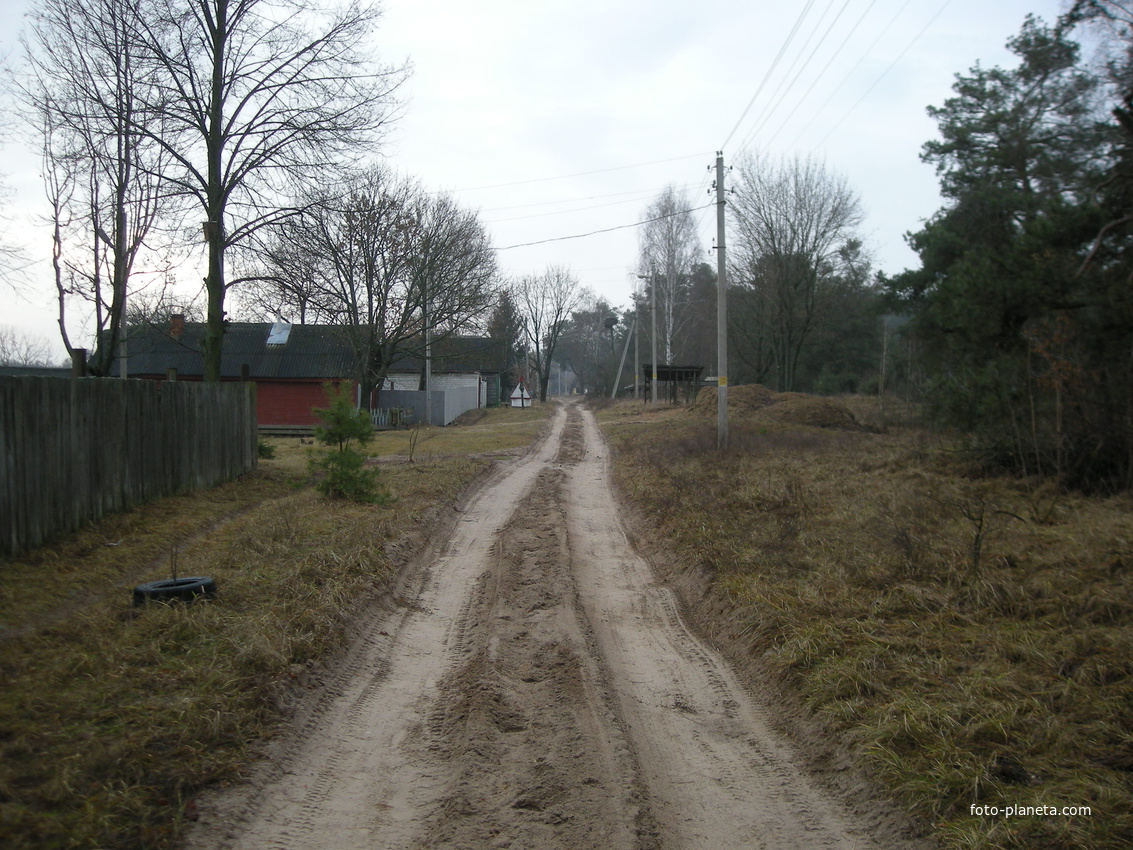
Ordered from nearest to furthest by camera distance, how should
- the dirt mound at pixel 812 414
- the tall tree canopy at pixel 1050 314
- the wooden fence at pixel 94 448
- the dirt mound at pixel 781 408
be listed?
the wooden fence at pixel 94 448 < the tall tree canopy at pixel 1050 314 < the dirt mound at pixel 812 414 < the dirt mound at pixel 781 408

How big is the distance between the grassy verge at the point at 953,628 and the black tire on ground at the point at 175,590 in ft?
14.7

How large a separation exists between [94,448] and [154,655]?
528cm

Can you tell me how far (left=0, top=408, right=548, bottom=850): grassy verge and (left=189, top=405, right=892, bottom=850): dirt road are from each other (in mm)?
310

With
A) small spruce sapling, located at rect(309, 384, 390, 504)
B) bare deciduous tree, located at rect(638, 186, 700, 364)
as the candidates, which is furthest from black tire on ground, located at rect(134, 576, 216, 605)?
bare deciduous tree, located at rect(638, 186, 700, 364)

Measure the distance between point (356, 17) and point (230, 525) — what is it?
10.5m

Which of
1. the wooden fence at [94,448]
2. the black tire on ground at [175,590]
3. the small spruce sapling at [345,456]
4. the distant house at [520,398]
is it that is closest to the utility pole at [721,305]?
the small spruce sapling at [345,456]

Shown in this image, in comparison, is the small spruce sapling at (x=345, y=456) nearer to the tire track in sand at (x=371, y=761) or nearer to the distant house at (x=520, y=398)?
the tire track in sand at (x=371, y=761)

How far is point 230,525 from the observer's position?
1052 cm

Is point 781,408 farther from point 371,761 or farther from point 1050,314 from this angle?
point 371,761

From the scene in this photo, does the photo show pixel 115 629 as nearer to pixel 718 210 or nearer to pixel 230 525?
pixel 230 525

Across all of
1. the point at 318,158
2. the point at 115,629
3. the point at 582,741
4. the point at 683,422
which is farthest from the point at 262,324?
the point at 582,741

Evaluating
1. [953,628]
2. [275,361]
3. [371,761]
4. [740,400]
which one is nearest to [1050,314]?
[953,628]

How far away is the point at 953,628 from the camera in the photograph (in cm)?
594

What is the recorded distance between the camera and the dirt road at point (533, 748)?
3.59m
